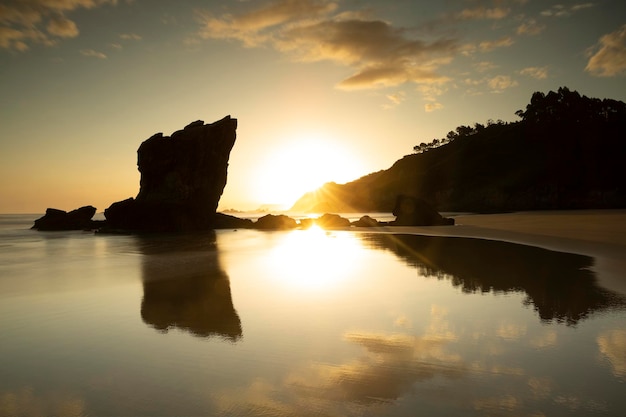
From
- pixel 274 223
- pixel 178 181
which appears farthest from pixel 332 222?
pixel 178 181

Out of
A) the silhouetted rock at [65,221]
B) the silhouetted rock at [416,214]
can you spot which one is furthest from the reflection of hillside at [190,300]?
the silhouetted rock at [65,221]

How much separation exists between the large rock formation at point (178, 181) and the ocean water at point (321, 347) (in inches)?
1538

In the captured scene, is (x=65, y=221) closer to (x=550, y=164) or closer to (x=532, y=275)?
(x=532, y=275)

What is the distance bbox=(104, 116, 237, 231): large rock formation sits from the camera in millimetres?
52094

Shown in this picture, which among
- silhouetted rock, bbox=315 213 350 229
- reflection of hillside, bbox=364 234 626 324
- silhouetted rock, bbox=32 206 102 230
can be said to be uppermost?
silhouetted rock, bbox=32 206 102 230

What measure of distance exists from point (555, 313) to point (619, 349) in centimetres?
229

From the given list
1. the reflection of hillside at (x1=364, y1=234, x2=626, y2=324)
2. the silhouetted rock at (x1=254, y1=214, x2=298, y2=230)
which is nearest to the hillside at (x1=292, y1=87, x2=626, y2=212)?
the silhouetted rock at (x1=254, y1=214, x2=298, y2=230)

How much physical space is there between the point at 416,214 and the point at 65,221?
5656cm

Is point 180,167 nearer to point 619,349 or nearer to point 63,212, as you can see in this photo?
point 63,212

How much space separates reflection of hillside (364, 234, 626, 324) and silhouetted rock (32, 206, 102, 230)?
191ft

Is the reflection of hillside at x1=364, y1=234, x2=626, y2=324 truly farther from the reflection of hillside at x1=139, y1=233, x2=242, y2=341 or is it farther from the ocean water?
the reflection of hillside at x1=139, y1=233, x2=242, y2=341

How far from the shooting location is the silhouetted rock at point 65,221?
60844mm

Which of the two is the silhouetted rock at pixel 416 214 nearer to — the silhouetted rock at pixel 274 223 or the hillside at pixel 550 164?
the silhouetted rock at pixel 274 223

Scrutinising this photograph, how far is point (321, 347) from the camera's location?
7.05 metres
